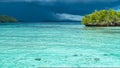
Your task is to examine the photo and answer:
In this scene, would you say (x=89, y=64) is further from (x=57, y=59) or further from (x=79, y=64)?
(x=57, y=59)

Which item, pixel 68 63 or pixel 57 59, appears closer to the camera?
pixel 68 63

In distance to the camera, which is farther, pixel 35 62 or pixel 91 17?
pixel 91 17

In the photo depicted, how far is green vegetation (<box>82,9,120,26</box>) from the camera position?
470ft

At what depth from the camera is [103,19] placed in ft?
485

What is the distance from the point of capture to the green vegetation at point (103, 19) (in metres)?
143

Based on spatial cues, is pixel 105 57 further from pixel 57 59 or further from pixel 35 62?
pixel 35 62

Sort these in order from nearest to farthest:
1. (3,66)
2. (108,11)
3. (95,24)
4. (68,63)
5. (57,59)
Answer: (3,66) < (68,63) < (57,59) < (95,24) < (108,11)

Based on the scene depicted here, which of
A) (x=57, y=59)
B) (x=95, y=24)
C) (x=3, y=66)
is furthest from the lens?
(x=95, y=24)

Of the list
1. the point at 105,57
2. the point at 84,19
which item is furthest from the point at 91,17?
the point at 105,57

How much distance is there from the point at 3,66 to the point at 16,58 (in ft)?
13.6

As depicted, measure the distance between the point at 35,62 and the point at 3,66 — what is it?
279 cm

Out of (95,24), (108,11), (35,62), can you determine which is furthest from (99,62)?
(108,11)

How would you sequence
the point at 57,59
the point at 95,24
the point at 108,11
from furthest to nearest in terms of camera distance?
1. the point at 108,11
2. the point at 95,24
3. the point at 57,59

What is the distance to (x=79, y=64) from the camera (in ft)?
77.1
